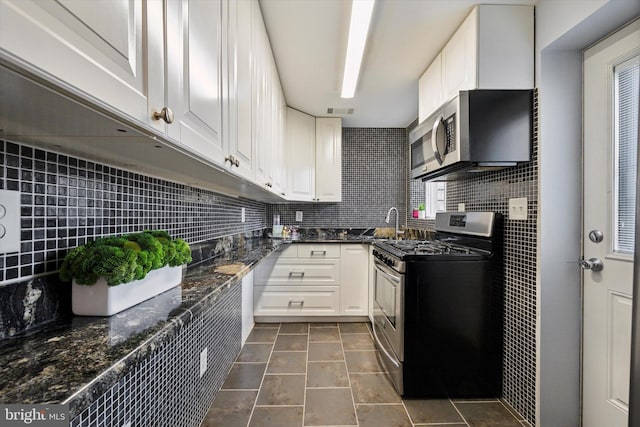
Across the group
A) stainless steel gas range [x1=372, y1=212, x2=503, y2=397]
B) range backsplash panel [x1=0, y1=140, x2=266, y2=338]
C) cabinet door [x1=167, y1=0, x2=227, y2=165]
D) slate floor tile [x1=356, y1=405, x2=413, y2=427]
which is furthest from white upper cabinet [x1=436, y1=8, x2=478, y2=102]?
slate floor tile [x1=356, y1=405, x2=413, y2=427]

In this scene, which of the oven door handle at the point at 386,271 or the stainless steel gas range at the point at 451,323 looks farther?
the oven door handle at the point at 386,271

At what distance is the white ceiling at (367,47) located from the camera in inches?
69.8

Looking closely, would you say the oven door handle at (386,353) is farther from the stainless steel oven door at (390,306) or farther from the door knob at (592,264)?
the door knob at (592,264)

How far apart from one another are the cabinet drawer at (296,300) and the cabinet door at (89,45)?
2734 millimetres

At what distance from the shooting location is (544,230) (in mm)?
1586

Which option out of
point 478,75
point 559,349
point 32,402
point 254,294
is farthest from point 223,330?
point 478,75

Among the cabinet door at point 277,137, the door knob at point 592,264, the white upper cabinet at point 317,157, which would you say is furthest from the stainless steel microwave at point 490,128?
the white upper cabinet at point 317,157

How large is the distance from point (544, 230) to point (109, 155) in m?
1.95

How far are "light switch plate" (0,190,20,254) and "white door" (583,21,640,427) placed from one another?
85.6 inches

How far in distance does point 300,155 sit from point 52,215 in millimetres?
2849

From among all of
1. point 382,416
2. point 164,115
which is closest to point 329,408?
point 382,416

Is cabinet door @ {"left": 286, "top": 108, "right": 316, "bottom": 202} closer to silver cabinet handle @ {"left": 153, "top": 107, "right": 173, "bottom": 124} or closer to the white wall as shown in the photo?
the white wall

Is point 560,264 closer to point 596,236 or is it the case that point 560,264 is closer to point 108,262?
point 596,236

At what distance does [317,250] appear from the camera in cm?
322
